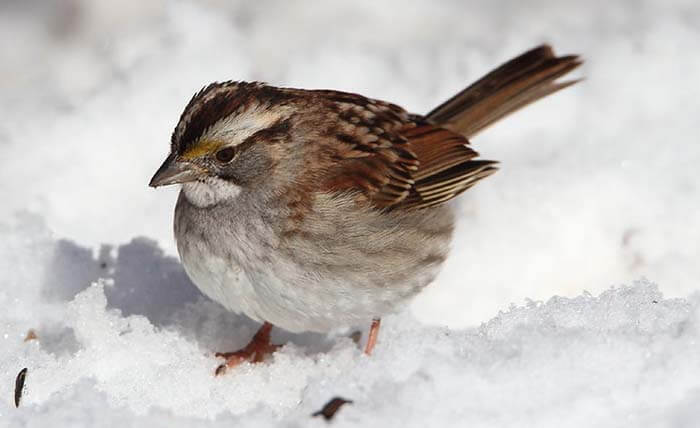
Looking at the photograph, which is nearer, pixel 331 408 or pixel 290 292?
pixel 331 408

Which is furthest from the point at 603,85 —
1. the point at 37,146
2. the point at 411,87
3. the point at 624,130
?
the point at 37,146

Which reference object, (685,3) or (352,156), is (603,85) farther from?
(352,156)

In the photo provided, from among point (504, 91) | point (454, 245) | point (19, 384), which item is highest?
point (504, 91)

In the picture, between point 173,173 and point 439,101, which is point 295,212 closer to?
point 173,173

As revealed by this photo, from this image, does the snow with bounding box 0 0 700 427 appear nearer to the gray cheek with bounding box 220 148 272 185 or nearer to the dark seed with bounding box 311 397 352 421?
the dark seed with bounding box 311 397 352 421

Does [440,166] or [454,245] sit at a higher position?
[440,166]

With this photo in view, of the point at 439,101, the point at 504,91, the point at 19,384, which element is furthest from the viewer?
the point at 439,101

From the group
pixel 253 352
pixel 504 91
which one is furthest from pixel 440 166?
pixel 253 352

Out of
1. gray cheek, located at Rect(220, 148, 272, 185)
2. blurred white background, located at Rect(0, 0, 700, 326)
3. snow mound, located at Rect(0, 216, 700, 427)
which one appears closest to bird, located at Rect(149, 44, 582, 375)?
gray cheek, located at Rect(220, 148, 272, 185)

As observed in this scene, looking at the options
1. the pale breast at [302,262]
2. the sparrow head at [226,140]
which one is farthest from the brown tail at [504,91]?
the sparrow head at [226,140]
